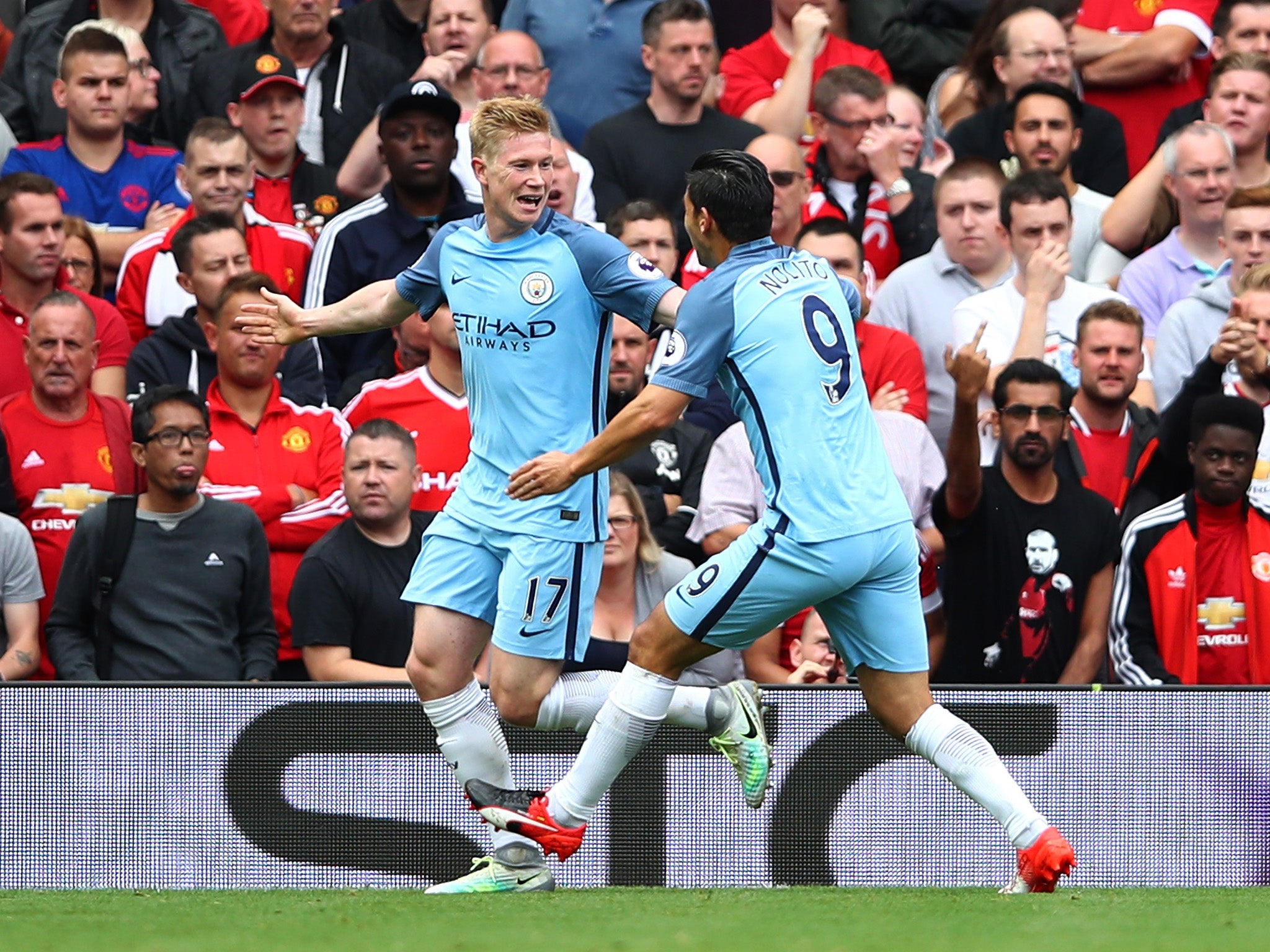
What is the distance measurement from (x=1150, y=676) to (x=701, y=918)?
11.1 ft

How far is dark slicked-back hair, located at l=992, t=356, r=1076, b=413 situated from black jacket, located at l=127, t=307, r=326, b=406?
317 centimetres

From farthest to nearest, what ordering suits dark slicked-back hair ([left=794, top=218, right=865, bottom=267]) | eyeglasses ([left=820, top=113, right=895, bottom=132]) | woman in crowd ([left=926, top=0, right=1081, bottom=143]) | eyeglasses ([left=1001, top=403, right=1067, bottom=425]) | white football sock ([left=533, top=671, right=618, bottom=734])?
woman in crowd ([left=926, top=0, right=1081, bottom=143]), eyeglasses ([left=820, top=113, right=895, bottom=132]), dark slicked-back hair ([left=794, top=218, right=865, bottom=267]), eyeglasses ([left=1001, top=403, right=1067, bottom=425]), white football sock ([left=533, top=671, right=618, bottom=734])

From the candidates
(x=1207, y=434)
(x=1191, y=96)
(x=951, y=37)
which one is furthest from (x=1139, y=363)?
(x=951, y=37)

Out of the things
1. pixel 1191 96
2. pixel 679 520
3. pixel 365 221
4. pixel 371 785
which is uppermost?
pixel 1191 96

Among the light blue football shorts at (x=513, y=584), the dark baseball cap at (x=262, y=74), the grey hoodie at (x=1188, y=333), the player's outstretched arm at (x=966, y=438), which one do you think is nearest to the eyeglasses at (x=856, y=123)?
the grey hoodie at (x=1188, y=333)

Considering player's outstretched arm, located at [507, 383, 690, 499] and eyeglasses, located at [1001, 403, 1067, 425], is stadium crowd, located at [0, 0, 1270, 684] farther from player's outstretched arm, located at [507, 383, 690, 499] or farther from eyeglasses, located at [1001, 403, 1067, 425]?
player's outstretched arm, located at [507, 383, 690, 499]

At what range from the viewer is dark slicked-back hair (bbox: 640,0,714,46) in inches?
430

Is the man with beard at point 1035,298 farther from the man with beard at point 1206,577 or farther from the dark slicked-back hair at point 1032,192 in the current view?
the man with beard at point 1206,577

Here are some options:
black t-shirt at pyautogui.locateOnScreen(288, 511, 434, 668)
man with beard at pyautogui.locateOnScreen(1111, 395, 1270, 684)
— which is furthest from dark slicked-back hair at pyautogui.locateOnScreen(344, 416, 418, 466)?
man with beard at pyautogui.locateOnScreen(1111, 395, 1270, 684)

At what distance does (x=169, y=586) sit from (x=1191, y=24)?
7118 millimetres

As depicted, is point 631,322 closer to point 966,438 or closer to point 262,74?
point 966,438

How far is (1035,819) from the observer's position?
6.04 metres

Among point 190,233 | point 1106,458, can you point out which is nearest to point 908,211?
point 1106,458

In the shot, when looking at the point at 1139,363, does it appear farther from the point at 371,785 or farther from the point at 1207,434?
the point at 371,785
